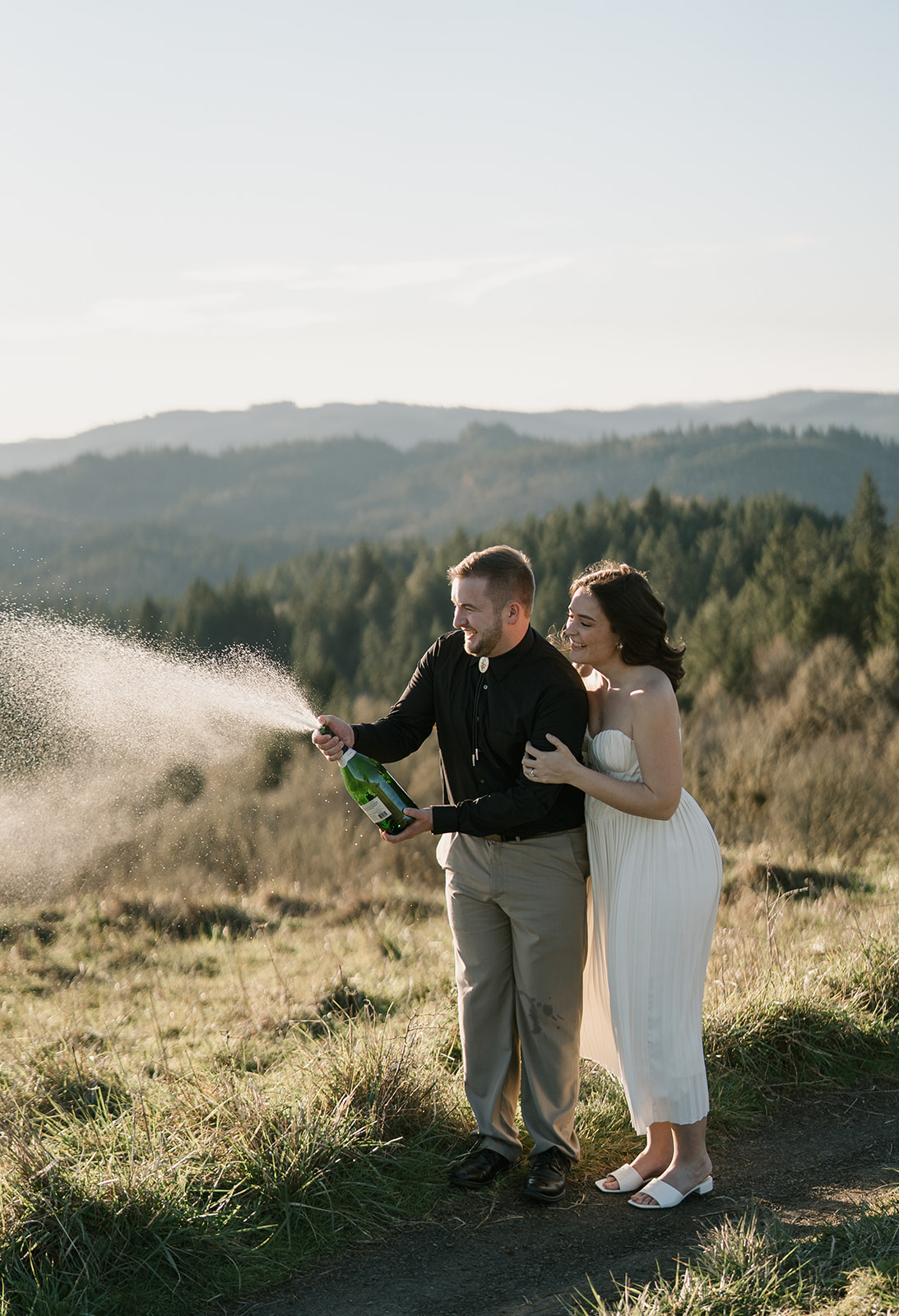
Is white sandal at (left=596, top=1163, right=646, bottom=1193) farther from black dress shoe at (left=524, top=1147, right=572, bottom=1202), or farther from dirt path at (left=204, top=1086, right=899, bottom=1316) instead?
black dress shoe at (left=524, top=1147, right=572, bottom=1202)

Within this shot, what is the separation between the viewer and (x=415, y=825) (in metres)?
4.51

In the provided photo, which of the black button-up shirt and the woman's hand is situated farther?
the black button-up shirt

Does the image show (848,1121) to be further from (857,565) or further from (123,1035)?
(857,565)

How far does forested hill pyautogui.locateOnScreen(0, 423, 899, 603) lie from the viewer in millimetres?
109312

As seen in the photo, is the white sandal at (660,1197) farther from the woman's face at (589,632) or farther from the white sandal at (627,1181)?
the woman's face at (589,632)

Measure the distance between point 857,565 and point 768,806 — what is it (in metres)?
20.8

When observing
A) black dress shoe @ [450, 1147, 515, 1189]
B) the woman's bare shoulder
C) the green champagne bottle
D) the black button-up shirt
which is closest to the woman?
the woman's bare shoulder

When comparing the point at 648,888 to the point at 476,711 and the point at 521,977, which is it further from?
the point at 476,711

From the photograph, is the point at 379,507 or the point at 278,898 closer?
the point at 278,898

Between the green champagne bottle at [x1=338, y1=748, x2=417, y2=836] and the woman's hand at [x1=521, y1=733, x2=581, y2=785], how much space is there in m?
0.65

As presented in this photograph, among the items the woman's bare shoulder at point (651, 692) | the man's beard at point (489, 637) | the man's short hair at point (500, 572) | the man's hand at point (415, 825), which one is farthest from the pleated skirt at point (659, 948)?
the man's short hair at point (500, 572)

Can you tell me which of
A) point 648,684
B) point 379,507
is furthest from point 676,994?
point 379,507

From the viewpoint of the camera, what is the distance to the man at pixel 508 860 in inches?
171

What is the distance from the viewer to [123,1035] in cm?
751
